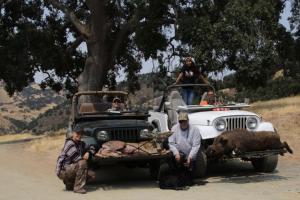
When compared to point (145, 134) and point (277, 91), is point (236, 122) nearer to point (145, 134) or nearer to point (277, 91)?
point (145, 134)

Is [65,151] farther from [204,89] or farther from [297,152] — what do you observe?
[297,152]

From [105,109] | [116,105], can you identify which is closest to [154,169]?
[116,105]

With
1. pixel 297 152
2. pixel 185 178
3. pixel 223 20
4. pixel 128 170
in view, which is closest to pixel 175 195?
pixel 185 178

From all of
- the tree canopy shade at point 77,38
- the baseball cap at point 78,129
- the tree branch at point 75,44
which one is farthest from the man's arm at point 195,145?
the tree branch at point 75,44

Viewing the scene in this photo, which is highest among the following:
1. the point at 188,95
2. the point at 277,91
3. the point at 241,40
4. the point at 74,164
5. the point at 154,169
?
the point at 241,40

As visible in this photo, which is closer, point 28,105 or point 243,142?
point 243,142

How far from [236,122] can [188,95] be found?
6.42ft

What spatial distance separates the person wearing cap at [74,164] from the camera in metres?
10.9

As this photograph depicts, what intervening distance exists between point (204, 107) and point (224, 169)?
1.81 metres

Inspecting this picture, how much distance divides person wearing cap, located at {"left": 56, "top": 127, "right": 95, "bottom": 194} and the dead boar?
239 centimetres

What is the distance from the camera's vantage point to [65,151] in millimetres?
11109

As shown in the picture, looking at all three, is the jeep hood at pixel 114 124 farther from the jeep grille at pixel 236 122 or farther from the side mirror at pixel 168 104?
the jeep grille at pixel 236 122

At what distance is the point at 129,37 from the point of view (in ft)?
93.6

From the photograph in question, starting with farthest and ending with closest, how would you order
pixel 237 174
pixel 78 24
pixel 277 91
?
pixel 277 91, pixel 78 24, pixel 237 174
